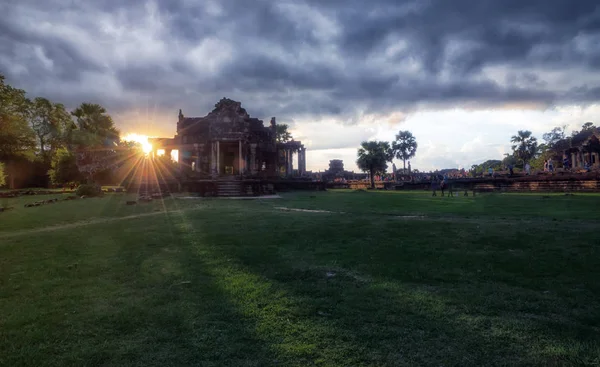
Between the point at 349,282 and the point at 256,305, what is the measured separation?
1.55 meters

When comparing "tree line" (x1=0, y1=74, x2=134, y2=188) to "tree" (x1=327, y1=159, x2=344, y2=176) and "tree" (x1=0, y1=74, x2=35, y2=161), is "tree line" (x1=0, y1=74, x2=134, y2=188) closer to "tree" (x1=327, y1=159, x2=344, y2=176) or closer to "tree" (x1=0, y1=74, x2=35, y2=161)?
"tree" (x1=0, y1=74, x2=35, y2=161)

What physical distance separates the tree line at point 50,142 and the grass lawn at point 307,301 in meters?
27.9

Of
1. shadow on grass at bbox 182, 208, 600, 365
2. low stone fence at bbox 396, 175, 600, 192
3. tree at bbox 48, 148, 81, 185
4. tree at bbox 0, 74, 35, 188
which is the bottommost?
shadow on grass at bbox 182, 208, 600, 365

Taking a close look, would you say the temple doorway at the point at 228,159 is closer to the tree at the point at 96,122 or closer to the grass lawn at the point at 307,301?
the tree at the point at 96,122

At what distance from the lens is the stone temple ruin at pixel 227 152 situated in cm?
3441

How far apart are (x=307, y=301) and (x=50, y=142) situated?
72511mm

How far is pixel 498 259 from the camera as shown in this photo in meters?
6.58

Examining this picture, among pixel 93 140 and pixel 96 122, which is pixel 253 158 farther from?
pixel 96 122

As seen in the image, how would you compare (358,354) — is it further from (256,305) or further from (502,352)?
(256,305)

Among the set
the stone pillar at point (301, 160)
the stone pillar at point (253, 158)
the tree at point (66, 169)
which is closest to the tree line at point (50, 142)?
the tree at point (66, 169)

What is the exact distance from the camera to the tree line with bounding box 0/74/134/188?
3011 cm

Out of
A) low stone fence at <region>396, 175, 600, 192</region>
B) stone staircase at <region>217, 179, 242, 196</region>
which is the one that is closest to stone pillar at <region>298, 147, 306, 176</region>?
low stone fence at <region>396, 175, 600, 192</region>

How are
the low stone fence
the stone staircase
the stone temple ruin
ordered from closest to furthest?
the low stone fence, the stone staircase, the stone temple ruin

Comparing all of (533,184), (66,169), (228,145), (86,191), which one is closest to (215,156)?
(228,145)
